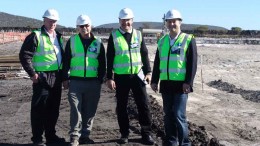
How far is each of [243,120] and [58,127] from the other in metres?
4.37

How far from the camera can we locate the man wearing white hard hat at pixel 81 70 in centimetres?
712

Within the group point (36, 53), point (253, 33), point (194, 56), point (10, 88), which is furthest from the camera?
point (253, 33)

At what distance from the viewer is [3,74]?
60.8 feet

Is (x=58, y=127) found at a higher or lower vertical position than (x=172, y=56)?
lower

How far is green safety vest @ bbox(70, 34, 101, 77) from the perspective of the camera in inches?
281

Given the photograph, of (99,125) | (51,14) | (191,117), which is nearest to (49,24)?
(51,14)

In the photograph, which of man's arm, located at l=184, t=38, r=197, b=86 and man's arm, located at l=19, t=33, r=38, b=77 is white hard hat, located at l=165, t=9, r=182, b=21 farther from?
man's arm, located at l=19, t=33, r=38, b=77

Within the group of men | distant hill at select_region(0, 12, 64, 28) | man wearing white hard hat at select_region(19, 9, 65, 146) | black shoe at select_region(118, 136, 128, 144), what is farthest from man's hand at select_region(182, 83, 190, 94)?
distant hill at select_region(0, 12, 64, 28)

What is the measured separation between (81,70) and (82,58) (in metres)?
0.18

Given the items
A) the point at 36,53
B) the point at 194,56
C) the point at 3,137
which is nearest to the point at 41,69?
the point at 36,53

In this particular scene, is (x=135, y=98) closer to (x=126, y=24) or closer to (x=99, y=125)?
(x=126, y=24)

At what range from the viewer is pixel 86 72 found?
7.17 m

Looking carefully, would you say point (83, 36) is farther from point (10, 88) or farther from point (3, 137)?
point (10, 88)

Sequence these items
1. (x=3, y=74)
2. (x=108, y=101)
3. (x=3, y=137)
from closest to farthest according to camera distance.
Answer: (x=3, y=137) → (x=108, y=101) → (x=3, y=74)
